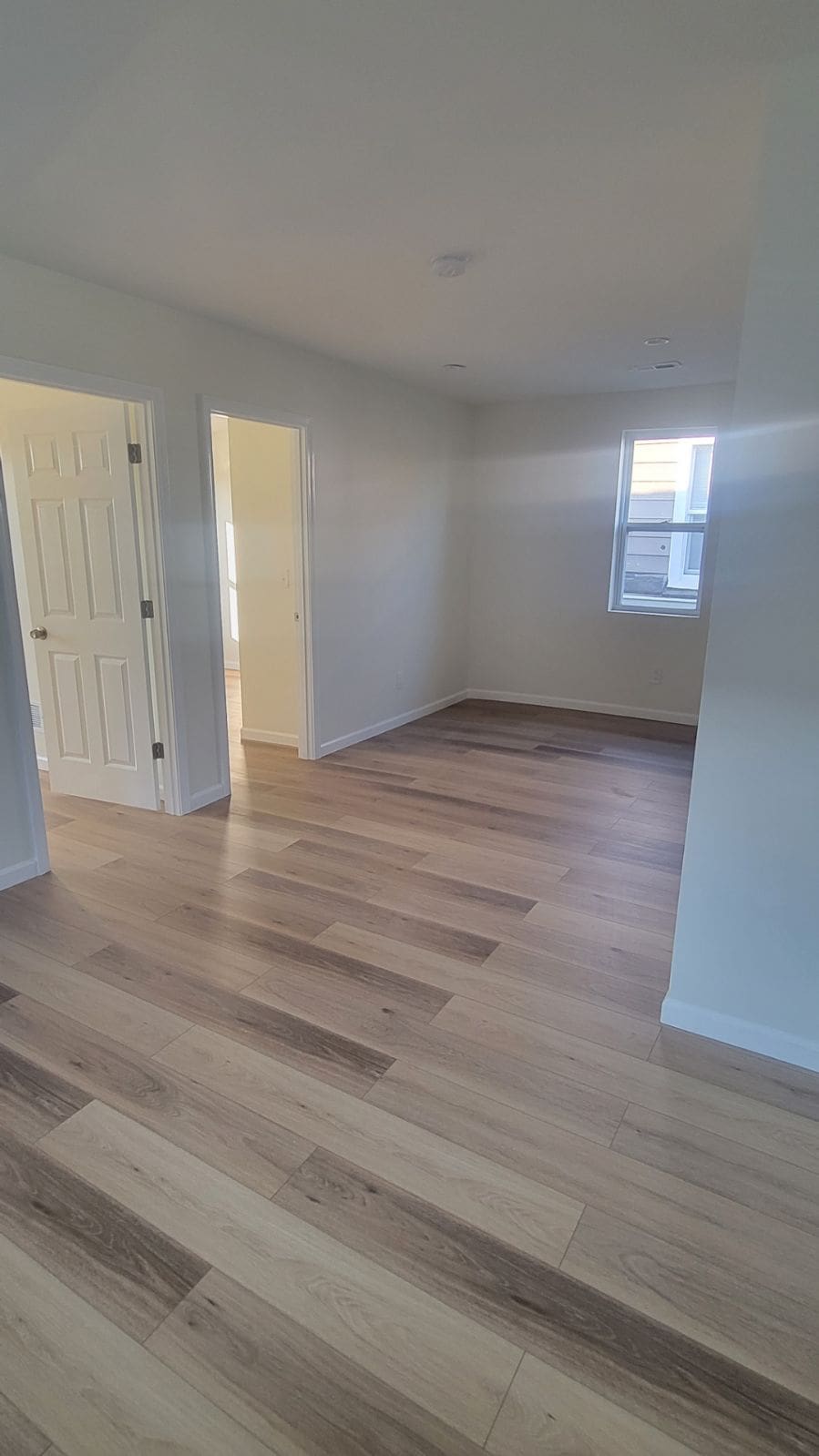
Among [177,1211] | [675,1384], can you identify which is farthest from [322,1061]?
[675,1384]

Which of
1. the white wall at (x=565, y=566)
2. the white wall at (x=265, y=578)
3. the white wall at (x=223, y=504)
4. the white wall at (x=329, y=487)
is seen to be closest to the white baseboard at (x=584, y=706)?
the white wall at (x=565, y=566)

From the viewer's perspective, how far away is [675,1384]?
1.32 m

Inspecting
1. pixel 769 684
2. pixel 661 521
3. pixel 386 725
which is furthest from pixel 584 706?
pixel 769 684

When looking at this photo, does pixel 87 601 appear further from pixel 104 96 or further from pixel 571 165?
Result: pixel 571 165

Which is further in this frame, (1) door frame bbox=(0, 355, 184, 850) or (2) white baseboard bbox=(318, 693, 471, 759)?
(2) white baseboard bbox=(318, 693, 471, 759)

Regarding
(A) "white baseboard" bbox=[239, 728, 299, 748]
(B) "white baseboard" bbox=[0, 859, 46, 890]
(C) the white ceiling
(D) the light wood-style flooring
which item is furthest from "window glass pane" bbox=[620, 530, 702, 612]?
(B) "white baseboard" bbox=[0, 859, 46, 890]

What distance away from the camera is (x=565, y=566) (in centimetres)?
628

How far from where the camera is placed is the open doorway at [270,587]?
189 inches

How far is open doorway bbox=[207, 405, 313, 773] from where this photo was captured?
4809 mm

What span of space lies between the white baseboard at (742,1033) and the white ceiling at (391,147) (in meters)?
2.41

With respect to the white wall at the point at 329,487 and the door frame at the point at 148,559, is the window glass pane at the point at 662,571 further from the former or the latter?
the door frame at the point at 148,559

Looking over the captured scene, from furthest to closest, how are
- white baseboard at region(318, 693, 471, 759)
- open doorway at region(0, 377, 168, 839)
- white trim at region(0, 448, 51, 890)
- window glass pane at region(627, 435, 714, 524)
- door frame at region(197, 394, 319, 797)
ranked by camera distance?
1. window glass pane at region(627, 435, 714, 524)
2. white baseboard at region(318, 693, 471, 759)
3. door frame at region(197, 394, 319, 797)
4. open doorway at region(0, 377, 168, 839)
5. white trim at region(0, 448, 51, 890)

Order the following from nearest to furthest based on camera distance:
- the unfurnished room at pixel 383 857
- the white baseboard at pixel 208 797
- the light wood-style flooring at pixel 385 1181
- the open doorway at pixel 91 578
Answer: the light wood-style flooring at pixel 385 1181 < the unfurnished room at pixel 383 857 < the open doorway at pixel 91 578 < the white baseboard at pixel 208 797

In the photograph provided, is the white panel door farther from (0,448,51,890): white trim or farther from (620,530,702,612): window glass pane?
(620,530,702,612): window glass pane
